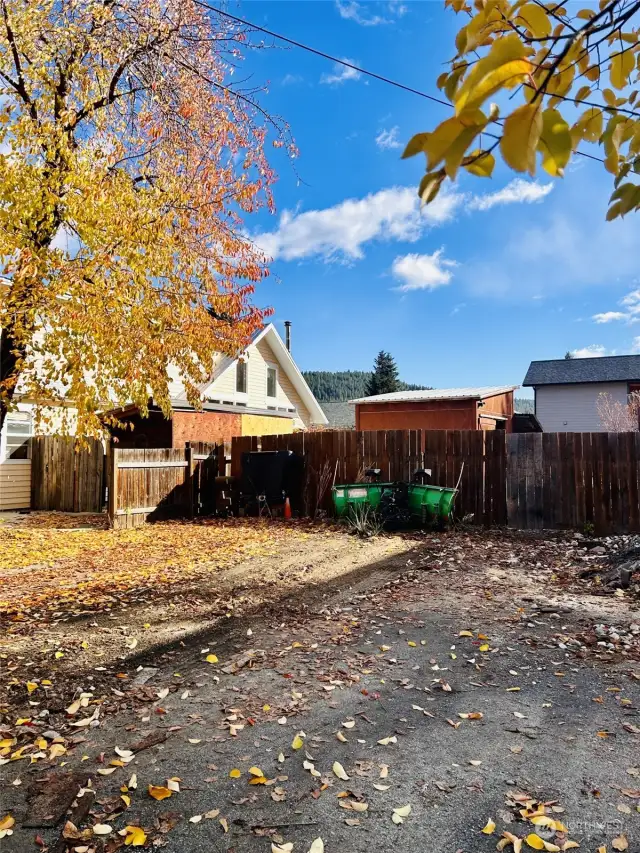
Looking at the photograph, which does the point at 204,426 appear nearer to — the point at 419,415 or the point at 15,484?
the point at 15,484

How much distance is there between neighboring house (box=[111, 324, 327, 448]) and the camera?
14883 millimetres

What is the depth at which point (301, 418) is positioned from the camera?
81.6 ft

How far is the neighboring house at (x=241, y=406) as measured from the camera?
14883 millimetres

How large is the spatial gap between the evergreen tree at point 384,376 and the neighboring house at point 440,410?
18.0 m

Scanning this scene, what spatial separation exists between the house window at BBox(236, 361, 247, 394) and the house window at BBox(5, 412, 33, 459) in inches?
288

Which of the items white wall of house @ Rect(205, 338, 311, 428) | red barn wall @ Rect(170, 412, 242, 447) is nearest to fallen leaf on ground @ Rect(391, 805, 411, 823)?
red barn wall @ Rect(170, 412, 242, 447)

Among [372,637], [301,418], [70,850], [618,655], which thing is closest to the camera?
[70,850]

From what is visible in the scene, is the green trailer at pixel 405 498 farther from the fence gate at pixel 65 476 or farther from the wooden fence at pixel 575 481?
the fence gate at pixel 65 476

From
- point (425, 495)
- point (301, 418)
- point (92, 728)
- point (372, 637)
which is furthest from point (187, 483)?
point (301, 418)

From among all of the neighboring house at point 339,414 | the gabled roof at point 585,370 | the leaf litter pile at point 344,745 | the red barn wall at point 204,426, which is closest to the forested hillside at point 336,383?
the neighboring house at point 339,414

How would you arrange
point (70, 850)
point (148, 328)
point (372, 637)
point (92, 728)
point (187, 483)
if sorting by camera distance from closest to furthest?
1. point (70, 850)
2. point (92, 728)
3. point (372, 637)
4. point (148, 328)
5. point (187, 483)

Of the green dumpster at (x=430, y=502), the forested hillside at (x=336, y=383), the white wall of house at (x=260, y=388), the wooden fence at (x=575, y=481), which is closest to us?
the wooden fence at (x=575, y=481)

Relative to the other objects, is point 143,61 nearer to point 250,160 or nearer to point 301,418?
point 250,160

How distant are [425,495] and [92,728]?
7.28 meters
